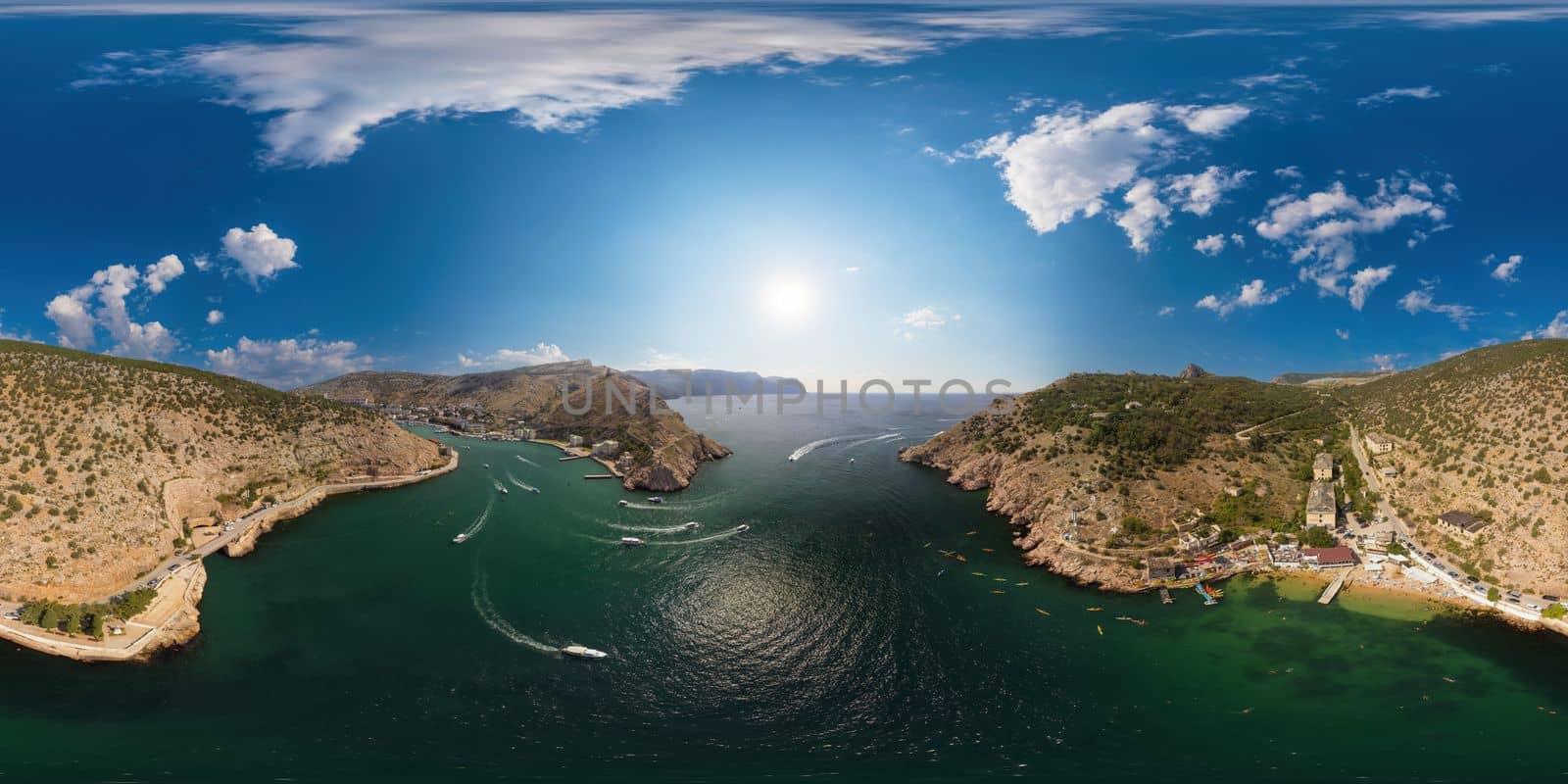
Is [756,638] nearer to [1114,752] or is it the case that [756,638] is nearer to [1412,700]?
[1114,752]

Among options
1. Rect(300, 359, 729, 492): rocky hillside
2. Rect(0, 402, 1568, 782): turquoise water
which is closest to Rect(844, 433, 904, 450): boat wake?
Rect(300, 359, 729, 492): rocky hillside

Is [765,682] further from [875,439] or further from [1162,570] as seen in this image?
[875,439]

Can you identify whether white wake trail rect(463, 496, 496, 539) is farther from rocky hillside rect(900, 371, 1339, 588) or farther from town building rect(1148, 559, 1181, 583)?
town building rect(1148, 559, 1181, 583)

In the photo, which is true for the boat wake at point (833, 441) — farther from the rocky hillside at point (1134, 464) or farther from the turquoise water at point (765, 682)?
the turquoise water at point (765, 682)

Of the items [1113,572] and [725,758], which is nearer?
[725,758]

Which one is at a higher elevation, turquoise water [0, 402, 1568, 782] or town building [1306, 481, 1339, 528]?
town building [1306, 481, 1339, 528]

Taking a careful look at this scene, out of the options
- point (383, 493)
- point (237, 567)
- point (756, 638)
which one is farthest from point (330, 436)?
point (756, 638)
